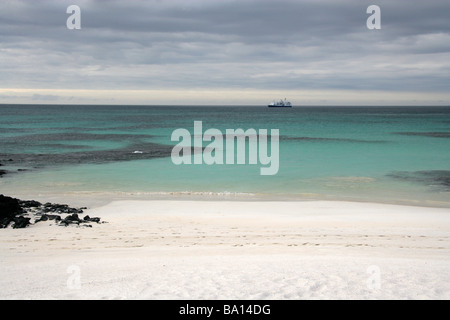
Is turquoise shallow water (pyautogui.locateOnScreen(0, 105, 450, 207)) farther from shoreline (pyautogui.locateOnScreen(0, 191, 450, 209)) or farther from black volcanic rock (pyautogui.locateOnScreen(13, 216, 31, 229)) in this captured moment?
black volcanic rock (pyautogui.locateOnScreen(13, 216, 31, 229))

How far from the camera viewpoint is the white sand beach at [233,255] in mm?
6199

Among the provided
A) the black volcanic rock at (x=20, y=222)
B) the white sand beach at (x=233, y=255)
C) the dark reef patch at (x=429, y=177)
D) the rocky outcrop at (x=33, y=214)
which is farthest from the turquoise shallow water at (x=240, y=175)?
the black volcanic rock at (x=20, y=222)

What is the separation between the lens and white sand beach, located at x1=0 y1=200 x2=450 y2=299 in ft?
20.3

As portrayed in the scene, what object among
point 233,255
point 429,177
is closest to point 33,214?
point 233,255

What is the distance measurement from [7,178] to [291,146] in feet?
79.5

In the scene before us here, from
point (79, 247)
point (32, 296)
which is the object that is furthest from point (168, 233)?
point (32, 296)

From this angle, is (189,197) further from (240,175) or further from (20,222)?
(20,222)

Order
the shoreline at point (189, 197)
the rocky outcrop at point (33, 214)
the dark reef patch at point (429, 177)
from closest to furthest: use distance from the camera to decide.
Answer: the rocky outcrop at point (33, 214) → the shoreline at point (189, 197) → the dark reef patch at point (429, 177)

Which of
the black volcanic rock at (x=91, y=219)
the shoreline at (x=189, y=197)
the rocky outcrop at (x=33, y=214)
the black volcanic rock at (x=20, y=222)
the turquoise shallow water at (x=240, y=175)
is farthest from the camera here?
the turquoise shallow water at (x=240, y=175)

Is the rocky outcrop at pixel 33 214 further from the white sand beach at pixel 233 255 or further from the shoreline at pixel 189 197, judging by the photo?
the shoreline at pixel 189 197

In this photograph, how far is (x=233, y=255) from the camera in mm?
8570

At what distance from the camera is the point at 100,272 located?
715 centimetres

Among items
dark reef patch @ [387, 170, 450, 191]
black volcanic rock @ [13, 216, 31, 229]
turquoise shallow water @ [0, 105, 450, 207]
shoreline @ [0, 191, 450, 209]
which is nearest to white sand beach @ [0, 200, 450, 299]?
black volcanic rock @ [13, 216, 31, 229]
